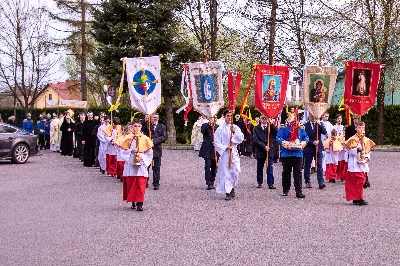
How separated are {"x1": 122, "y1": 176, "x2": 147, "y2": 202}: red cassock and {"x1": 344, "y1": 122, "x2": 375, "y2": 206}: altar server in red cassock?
3822 mm

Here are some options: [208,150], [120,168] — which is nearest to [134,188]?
[208,150]

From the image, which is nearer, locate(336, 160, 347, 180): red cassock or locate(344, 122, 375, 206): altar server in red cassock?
locate(344, 122, 375, 206): altar server in red cassock

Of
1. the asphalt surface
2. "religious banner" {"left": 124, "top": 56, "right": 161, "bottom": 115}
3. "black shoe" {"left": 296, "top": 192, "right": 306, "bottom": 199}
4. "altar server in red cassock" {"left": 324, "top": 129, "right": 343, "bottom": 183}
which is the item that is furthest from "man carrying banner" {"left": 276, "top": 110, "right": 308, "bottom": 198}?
"religious banner" {"left": 124, "top": 56, "right": 161, "bottom": 115}

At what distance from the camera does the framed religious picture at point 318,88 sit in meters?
16.5

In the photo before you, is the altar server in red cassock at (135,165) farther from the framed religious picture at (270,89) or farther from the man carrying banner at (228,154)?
the framed religious picture at (270,89)

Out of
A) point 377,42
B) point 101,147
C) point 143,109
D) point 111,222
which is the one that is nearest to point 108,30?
point 377,42

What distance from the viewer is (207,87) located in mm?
16234

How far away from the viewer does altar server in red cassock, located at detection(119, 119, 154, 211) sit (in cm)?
1189

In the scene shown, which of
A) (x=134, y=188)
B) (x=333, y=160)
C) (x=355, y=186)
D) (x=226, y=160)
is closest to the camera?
(x=134, y=188)

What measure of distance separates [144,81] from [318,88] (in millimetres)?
4351

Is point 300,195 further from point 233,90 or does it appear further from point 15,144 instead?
point 15,144

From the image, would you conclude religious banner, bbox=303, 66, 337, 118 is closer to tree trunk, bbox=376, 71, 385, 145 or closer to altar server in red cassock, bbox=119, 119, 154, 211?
altar server in red cassock, bbox=119, 119, 154, 211

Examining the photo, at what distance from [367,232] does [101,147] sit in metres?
11.9

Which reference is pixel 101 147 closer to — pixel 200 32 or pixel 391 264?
pixel 391 264
